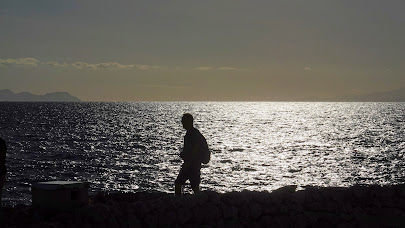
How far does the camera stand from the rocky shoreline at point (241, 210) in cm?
777

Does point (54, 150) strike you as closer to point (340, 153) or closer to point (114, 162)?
point (114, 162)

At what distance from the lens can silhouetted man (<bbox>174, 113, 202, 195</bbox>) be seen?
9711mm

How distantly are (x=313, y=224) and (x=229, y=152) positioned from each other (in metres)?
51.9

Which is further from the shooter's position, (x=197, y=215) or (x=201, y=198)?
(x=201, y=198)

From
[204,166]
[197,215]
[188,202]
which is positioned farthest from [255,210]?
[204,166]

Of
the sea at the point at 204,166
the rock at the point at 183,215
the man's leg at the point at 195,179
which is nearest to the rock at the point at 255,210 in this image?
the rock at the point at 183,215

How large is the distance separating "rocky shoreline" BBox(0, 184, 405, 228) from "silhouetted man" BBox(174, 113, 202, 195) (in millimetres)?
797

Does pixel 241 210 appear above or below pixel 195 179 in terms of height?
below

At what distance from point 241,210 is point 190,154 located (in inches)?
60.3

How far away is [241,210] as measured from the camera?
891cm

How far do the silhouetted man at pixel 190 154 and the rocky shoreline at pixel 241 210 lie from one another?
80 centimetres

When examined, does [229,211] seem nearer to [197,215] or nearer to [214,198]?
[214,198]

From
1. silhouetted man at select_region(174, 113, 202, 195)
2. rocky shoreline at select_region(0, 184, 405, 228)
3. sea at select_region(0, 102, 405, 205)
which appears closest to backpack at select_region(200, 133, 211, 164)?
silhouetted man at select_region(174, 113, 202, 195)

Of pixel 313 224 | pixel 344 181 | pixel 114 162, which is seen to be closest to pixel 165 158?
pixel 114 162
